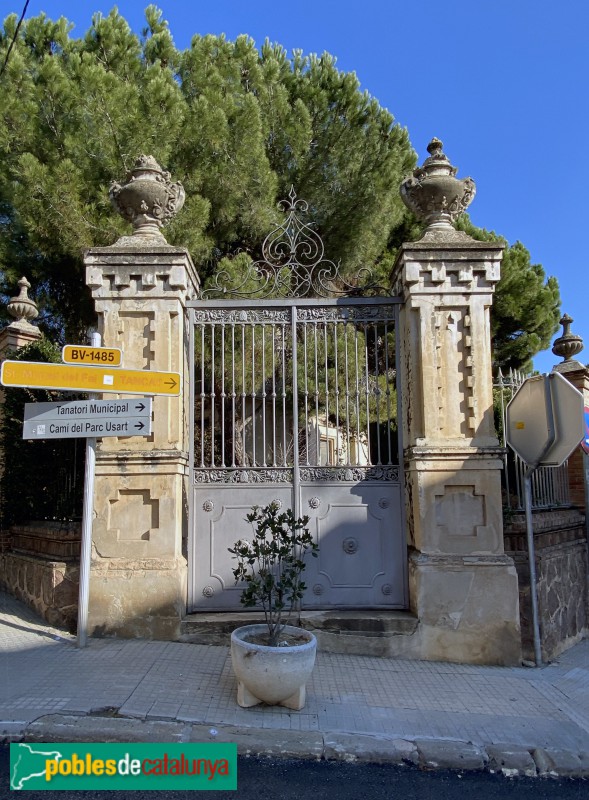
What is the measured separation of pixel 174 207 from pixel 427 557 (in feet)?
15.0

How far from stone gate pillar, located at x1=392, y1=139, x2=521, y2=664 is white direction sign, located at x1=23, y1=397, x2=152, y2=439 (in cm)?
270

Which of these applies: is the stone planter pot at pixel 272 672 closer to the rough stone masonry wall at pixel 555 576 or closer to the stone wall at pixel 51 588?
the stone wall at pixel 51 588

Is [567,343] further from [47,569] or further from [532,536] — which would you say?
[47,569]

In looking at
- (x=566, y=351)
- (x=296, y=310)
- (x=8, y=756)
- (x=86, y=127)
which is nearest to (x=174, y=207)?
(x=296, y=310)

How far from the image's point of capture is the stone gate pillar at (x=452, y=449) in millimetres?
5707

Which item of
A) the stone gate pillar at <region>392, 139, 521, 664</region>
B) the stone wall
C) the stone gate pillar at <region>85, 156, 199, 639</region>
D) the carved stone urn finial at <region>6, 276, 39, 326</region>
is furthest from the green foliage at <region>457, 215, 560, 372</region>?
the stone wall

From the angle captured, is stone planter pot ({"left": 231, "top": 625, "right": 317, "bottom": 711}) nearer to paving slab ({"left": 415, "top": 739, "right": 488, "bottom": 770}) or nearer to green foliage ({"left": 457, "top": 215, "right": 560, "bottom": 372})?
paving slab ({"left": 415, "top": 739, "right": 488, "bottom": 770})

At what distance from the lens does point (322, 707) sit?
4.44 meters

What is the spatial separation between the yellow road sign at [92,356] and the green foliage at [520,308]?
878 centimetres

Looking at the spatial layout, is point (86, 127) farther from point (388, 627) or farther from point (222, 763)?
point (222, 763)

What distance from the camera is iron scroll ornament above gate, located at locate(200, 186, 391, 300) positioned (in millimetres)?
6770

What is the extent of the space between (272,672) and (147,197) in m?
4.87

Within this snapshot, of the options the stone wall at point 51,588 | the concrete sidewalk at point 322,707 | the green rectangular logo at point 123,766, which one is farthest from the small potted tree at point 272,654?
the stone wall at point 51,588

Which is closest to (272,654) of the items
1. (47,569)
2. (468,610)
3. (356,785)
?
(356,785)
